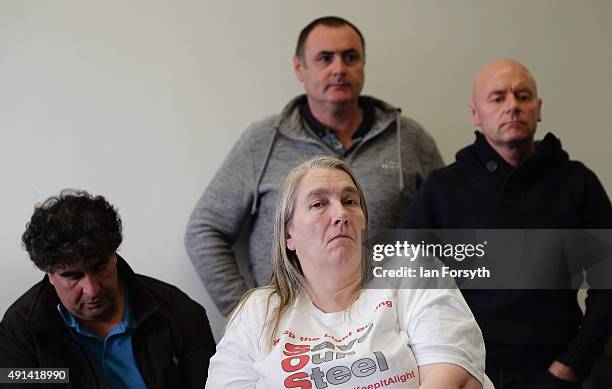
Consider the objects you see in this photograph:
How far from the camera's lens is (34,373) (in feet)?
6.25

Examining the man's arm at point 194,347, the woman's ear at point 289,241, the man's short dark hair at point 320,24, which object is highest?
the man's short dark hair at point 320,24

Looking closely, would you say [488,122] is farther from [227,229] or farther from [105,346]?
[105,346]

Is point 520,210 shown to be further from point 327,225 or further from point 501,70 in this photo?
point 327,225

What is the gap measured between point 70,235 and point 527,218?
45.9 inches

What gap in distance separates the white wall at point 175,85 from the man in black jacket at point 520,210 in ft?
1.49

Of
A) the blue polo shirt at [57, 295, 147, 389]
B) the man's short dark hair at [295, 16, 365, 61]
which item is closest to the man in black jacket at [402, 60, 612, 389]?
the man's short dark hair at [295, 16, 365, 61]

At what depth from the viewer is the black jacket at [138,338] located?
1.94 metres

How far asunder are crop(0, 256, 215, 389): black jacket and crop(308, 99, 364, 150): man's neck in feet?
2.32

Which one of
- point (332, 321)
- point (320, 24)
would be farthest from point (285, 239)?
point (320, 24)

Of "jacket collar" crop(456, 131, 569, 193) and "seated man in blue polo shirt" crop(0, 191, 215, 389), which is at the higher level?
"jacket collar" crop(456, 131, 569, 193)

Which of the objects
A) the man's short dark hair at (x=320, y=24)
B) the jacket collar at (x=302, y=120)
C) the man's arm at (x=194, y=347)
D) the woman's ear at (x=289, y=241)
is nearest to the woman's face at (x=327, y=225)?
the woman's ear at (x=289, y=241)

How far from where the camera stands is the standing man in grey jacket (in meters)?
2.46

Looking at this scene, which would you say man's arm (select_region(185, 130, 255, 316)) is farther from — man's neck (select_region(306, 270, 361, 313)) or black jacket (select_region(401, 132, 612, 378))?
man's neck (select_region(306, 270, 361, 313))

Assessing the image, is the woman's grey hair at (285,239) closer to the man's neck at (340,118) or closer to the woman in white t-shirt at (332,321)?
the woman in white t-shirt at (332,321)
